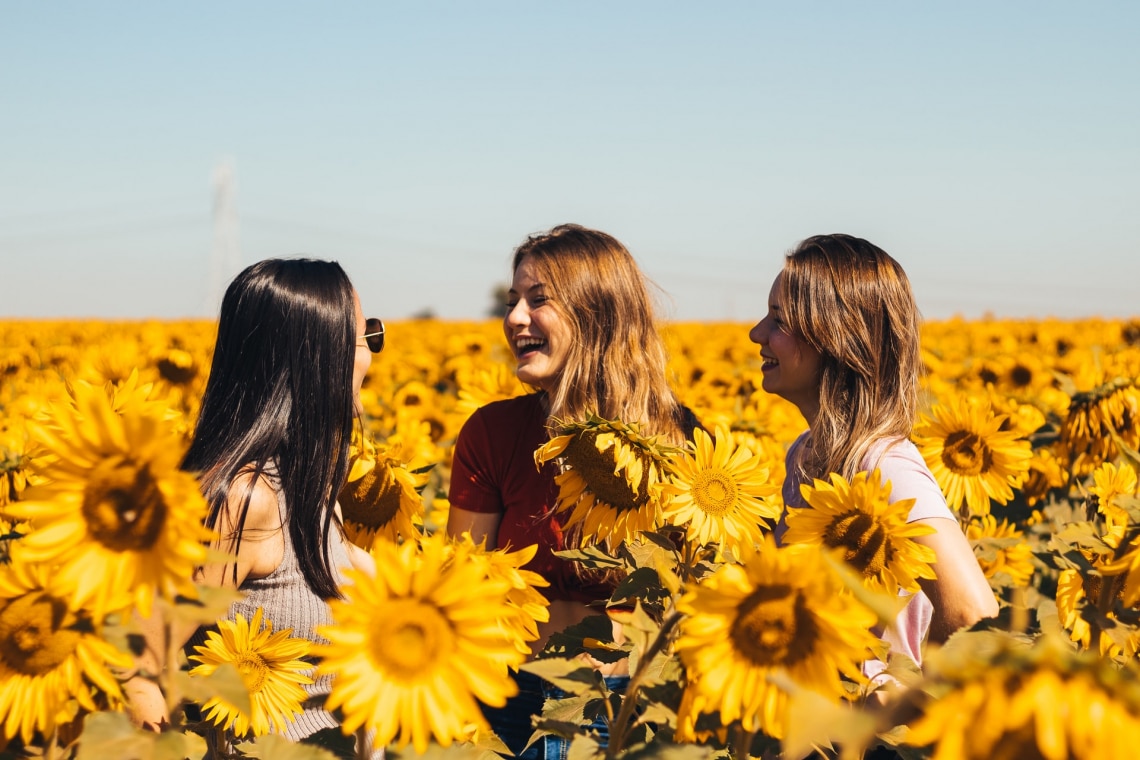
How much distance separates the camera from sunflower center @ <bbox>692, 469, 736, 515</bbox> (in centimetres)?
209

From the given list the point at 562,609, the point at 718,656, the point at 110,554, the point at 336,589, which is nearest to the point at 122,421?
the point at 110,554

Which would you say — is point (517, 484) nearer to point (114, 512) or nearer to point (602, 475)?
point (602, 475)

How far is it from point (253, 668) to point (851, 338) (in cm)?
162

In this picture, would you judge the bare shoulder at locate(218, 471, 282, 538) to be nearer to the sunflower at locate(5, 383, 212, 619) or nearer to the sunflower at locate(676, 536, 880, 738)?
the sunflower at locate(5, 383, 212, 619)

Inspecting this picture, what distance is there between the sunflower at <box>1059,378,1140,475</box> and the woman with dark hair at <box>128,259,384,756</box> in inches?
113

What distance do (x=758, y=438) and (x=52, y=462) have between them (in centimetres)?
297

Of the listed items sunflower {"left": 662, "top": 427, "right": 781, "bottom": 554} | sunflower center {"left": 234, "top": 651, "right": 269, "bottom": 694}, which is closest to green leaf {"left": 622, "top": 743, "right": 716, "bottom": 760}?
sunflower {"left": 662, "top": 427, "right": 781, "bottom": 554}

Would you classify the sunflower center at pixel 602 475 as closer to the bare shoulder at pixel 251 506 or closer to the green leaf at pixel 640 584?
the green leaf at pixel 640 584

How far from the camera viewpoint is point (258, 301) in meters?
2.38

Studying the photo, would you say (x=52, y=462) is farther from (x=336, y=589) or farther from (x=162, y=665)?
(x=336, y=589)

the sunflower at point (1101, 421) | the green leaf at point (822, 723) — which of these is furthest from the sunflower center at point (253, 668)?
the sunflower at point (1101, 421)

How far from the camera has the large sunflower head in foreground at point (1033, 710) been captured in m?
0.91

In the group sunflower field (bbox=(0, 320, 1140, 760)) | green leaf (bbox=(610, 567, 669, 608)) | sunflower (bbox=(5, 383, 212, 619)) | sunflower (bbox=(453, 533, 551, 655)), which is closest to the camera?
sunflower field (bbox=(0, 320, 1140, 760))

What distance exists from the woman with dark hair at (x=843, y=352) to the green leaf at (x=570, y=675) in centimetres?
118
